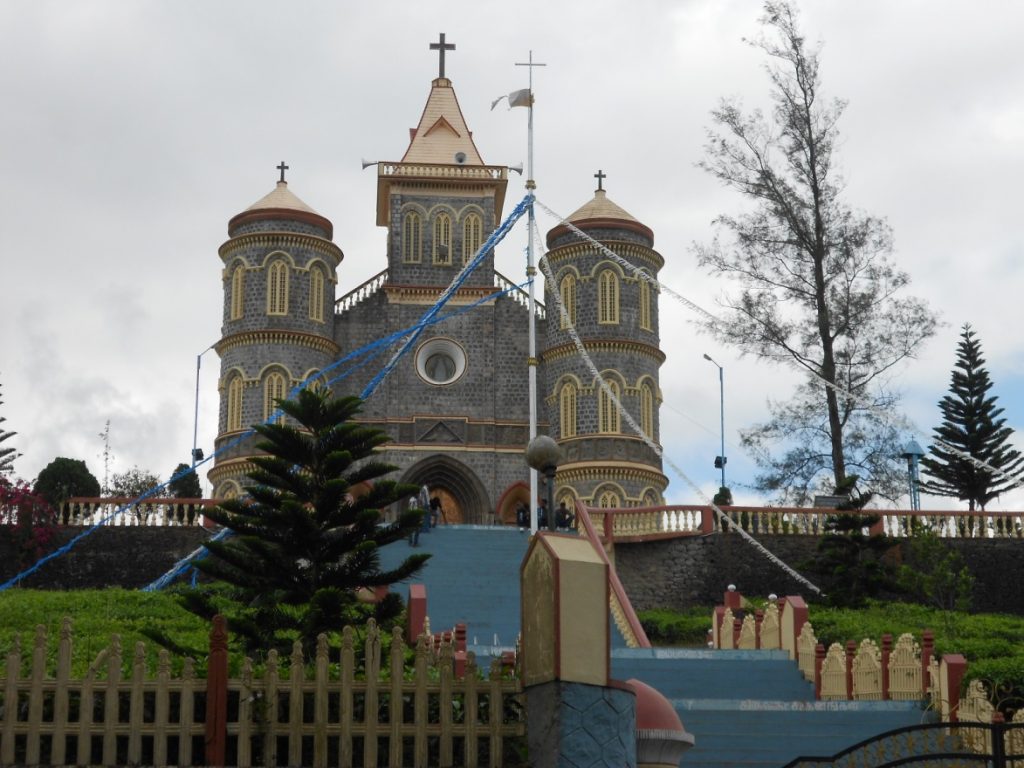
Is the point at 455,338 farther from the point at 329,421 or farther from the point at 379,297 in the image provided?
the point at 329,421

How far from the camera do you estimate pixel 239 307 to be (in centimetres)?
3850

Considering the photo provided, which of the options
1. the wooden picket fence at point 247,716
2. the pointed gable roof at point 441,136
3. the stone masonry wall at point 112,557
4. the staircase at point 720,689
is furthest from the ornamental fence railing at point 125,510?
the wooden picket fence at point 247,716

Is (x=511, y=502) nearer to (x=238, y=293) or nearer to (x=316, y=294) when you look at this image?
(x=316, y=294)

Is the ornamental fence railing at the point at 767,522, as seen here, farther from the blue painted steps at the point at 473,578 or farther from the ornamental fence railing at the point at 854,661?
the ornamental fence railing at the point at 854,661

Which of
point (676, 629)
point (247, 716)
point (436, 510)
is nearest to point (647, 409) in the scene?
point (436, 510)

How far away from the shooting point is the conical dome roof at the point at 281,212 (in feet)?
127

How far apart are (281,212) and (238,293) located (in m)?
2.16

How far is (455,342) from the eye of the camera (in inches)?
1578

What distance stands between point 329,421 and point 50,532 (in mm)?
15530

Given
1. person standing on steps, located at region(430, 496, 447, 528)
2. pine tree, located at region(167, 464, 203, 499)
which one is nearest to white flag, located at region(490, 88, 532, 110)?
person standing on steps, located at region(430, 496, 447, 528)

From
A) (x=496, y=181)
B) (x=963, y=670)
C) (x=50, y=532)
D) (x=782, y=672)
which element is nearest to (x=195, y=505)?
(x=50, y=532)

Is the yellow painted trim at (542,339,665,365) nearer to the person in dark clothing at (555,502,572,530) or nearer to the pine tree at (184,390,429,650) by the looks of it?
the person in dark clothing at (555,502,572,530)

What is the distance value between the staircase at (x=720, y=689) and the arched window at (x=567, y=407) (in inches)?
425

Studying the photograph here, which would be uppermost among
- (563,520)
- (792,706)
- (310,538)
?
(563,520)
